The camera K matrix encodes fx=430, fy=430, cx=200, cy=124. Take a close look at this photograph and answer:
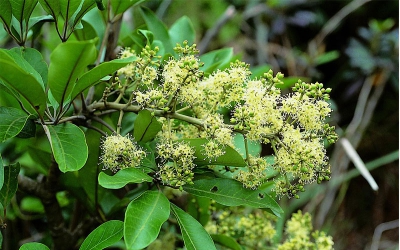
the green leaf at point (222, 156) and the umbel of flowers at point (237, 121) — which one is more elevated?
the umbel of flowers at point (237, 121)

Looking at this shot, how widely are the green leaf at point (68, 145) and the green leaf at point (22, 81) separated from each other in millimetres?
48

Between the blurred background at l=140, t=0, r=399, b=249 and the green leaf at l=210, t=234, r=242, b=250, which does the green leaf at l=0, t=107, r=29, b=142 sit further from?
the blurred background at l=140, t=0, r=399, b=249

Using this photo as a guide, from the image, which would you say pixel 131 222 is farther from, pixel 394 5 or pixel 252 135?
pixel 394 5

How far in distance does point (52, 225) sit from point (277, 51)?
209 centimetres

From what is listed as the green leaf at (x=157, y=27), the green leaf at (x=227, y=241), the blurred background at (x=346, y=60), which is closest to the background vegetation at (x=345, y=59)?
the blurred background at (x=346, y=60)

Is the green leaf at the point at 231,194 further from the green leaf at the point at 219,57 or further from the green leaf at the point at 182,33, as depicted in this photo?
the green leaf at the point at 182,33

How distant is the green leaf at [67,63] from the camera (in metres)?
0.61

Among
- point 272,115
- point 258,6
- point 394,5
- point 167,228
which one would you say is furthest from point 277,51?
point 272,115

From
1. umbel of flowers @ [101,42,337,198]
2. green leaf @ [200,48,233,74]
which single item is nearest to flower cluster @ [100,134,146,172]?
umbel of flowers @ [101,42,337,198]

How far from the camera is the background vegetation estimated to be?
252cm

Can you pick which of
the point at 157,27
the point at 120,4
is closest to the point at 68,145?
the point at 120,4

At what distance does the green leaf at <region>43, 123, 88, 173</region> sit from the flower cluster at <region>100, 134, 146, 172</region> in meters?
0.05

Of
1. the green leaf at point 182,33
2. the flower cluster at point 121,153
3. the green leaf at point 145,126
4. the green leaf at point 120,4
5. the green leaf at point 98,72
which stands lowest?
the flower cluster at point 121,153

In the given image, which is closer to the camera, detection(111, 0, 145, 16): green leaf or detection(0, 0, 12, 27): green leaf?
detection(0, 0, 12, 27): green leaf
